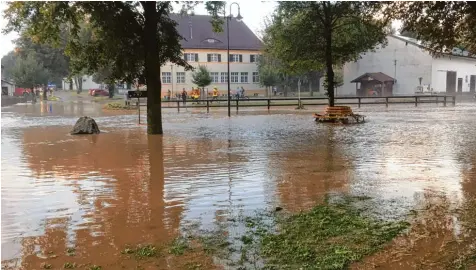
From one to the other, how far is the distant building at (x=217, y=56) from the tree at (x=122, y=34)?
47091mm

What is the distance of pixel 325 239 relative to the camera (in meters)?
5.14

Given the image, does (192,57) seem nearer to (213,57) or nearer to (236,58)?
(213,57)

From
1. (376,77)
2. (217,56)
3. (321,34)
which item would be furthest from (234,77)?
(321,34)

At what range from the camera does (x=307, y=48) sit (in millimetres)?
24156

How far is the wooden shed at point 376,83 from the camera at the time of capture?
60.0 metres

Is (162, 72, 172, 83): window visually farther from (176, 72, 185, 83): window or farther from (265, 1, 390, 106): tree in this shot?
(265, 1, 390, 106): tree

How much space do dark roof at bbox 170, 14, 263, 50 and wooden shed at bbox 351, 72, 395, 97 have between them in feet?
54.6

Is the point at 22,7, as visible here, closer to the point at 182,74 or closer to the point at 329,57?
the point at 329,57

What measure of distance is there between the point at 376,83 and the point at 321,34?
3960 centimetres

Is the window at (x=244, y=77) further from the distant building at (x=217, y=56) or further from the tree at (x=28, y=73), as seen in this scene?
the tree at (x=28, y=73)

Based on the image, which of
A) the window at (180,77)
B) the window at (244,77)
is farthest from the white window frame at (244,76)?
the window at (180,77)

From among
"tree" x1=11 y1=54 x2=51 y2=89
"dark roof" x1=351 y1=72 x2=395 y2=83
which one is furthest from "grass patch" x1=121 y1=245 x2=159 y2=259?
"tree" x1=11 y1=54 x2=51 y2=89

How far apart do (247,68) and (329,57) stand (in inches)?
1926

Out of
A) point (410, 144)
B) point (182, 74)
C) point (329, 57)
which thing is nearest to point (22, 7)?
point (410, 144)
